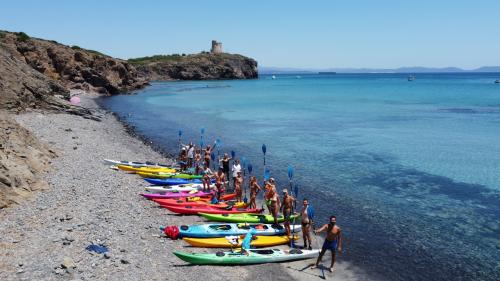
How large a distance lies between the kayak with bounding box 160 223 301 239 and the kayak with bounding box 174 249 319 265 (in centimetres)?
158

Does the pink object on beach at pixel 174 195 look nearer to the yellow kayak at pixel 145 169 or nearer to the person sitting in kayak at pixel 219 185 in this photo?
the person sitting in kayak at pixel 219 185

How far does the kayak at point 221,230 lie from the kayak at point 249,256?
1582mm

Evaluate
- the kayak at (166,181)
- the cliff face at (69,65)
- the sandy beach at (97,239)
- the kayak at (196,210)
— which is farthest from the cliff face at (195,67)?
the kayak at (196,210)

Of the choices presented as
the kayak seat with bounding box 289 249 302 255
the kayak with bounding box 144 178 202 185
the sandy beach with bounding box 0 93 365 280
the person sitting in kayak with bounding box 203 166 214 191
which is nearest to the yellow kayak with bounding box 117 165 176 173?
the kayak with bounding box 144 178 202 185

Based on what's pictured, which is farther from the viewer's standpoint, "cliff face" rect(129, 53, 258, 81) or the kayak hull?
"cliff face" rect(129, 53, 258, 81)

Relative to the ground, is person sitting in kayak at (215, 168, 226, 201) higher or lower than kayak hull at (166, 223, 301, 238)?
higher

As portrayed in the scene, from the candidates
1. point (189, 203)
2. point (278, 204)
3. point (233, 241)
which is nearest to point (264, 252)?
point (233, 241)

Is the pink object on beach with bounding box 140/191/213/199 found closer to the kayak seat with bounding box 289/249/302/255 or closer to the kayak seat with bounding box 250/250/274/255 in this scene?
the kayak seat with bounding box 250/250/274/255

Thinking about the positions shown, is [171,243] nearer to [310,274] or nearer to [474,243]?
[310,274]

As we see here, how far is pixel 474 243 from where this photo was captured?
56.5 ft

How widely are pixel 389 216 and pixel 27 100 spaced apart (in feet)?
111

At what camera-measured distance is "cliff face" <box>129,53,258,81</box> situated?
170 m

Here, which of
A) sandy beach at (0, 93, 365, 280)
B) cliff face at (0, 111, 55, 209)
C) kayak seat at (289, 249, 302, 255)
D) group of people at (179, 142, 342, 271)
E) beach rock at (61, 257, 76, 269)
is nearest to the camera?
beach rock at (61, 257, 76, 269)

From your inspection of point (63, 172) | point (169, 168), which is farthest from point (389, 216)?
point (63, 172)
